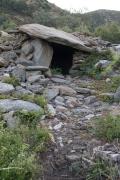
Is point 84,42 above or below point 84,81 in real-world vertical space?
above

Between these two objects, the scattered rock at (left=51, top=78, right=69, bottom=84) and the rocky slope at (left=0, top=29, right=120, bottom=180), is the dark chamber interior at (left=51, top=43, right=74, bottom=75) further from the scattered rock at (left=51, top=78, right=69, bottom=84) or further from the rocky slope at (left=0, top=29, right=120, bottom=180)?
the scattered rock at (left=51, top=78, right=69, bottom=84)

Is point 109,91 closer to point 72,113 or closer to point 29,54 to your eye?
point 72,113

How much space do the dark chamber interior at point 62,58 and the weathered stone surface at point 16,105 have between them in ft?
11.6

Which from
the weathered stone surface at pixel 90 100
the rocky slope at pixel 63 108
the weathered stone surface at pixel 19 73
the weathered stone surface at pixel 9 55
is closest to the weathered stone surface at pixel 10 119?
the rocky slope at pixel 63 108

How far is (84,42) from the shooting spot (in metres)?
10.5

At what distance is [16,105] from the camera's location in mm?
6438

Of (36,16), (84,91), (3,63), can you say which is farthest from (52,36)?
(36,16)

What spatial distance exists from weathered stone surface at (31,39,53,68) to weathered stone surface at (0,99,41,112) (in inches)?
118

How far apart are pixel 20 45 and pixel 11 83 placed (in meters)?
2.44

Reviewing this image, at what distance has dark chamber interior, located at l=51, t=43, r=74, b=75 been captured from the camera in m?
10.2

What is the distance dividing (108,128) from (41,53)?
4.24 m

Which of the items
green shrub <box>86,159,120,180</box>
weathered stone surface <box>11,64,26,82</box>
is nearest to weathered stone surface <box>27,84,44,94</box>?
weathered stone surface <box>11,64,26,82</box>

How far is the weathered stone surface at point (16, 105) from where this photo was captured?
6.31 m

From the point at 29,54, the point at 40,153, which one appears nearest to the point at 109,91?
the point at 29,54
